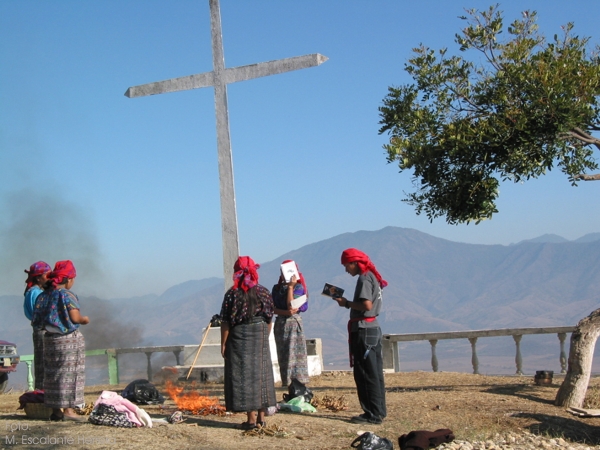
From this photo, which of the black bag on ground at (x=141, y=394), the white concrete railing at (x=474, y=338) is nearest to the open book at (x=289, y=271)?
the black bag on ground at (x=141, y=394)

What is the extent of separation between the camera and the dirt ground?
7180mm

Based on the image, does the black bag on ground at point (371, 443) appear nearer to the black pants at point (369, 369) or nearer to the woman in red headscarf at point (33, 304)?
the black pants at point (369, 369)

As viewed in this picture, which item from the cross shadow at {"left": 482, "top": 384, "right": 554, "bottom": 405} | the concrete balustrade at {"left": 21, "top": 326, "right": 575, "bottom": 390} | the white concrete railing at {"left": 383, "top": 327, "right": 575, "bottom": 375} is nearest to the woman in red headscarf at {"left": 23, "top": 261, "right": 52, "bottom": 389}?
the concrete balustrade at {"left": 21, "top": 326, "right": 575, "bottom": 390}

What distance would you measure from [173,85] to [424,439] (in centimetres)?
780

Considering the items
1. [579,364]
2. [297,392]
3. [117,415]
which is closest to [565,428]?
[579,364]

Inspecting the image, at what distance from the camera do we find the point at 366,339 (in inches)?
322

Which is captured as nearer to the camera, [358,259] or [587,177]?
[358,259]

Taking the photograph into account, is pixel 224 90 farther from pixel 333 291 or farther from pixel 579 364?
pixel 579 364

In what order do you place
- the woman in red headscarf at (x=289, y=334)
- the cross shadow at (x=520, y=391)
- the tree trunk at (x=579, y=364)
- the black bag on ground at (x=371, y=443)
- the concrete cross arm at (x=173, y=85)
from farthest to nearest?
the concrete cross arm at (x=173, y=85) < the woman in red headscarf at (x=289, y=334) < the cross shadow at (x=520, y=391) < the tree trunk at (x=579, y=364) < the black bag on ground at (x=371, y=443)

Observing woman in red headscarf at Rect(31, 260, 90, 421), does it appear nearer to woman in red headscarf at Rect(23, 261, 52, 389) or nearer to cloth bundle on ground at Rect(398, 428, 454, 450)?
woman in red headscarf at Rect(23, 261, 52, 389)

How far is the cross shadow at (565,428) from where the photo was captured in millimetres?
8070

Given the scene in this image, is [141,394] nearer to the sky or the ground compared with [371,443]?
nearer to the sky

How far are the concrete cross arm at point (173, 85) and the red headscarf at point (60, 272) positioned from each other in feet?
17.6

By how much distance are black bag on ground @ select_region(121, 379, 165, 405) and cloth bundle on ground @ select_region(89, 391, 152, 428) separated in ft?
6.10
